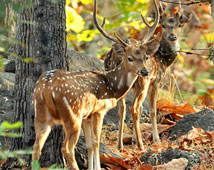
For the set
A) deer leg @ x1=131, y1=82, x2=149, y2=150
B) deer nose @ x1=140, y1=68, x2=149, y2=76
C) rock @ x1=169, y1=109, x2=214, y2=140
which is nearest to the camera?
deer nose @ x1=140, y1=68, x2=149, y2=76

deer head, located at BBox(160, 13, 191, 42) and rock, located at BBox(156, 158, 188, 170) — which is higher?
deer head, located at BBox(160, 13, 191, 42)

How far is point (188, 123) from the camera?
8172 millimetres

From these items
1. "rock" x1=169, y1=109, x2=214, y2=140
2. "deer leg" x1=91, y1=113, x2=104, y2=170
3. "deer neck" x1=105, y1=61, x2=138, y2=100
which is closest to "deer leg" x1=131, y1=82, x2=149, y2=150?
"rock" x1=169, y1=109, x2=214, y2=140

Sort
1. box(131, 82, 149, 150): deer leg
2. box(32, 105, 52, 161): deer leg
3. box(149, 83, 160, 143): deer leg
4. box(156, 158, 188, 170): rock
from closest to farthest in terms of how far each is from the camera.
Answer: box(32, 105, 52, 161): deer leg < box(156, 158, 188, 170): rock < box(131, 82, 149, 150): deer leg < box(149, 83, 160, 143): deer leg

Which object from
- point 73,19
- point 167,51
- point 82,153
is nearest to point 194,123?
point 167,51

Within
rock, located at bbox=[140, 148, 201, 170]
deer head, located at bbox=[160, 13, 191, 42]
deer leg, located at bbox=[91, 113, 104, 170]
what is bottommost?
rock, located at bbox=[140, 148, 201, 170]

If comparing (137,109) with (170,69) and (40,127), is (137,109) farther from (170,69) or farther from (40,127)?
(170,69)

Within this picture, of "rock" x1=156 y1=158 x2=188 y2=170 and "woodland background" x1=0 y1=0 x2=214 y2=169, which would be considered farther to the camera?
"rock" x1=156 y1=158 x2=188 y2=170

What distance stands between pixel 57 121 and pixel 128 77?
5.89 ft

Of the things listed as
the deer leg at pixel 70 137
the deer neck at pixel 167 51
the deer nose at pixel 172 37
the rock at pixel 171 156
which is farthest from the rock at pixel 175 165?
the deer nose at pixel 172 37

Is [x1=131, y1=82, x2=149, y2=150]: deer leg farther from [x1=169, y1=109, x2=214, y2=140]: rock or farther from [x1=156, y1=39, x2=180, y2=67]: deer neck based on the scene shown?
[x1=156, y1=39, x2=180, y2=67]: deer neck

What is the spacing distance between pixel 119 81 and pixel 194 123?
2.11m

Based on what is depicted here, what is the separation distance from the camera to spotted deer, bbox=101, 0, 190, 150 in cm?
783

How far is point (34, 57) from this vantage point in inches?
234
